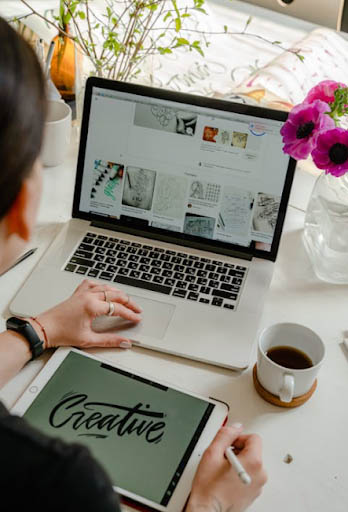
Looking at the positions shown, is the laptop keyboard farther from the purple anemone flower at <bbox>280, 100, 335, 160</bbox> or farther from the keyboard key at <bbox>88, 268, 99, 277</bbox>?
the purple anemone flower at <bbox>280, 100, 335, 160</bbox>

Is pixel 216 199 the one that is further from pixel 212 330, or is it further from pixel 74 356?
pixel 74 356

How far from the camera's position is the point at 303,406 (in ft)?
2.75

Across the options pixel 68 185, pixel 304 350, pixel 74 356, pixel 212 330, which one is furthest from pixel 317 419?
pixel 68 185

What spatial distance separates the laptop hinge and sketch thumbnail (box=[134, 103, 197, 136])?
19 centimetres

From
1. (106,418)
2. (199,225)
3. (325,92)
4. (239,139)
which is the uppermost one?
(325,92)

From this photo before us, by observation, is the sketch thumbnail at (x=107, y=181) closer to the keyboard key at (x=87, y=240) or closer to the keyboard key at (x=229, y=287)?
the keyboard key at (x=87, y=240)

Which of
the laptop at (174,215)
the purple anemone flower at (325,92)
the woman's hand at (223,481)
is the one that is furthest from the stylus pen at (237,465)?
the purple anemone flower at (325,92)

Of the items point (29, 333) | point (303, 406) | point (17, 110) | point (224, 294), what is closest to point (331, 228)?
point (224, 294)

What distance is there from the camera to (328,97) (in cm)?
89

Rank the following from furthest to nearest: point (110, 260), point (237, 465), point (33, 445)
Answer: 1. point (110, 260)
2. point (237, 465)
3. point (33, 445)

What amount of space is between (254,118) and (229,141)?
6 centimetres

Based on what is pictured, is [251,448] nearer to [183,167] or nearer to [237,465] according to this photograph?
[237,465]

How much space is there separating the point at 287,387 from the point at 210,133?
1.45 feet

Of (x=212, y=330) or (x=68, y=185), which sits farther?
(x=68, y=185)
